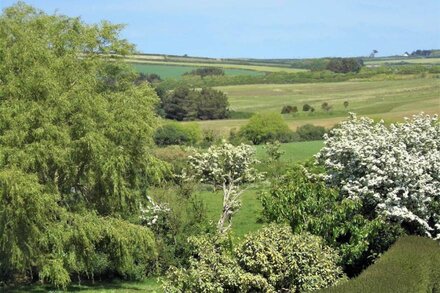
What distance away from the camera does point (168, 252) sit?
28.1m

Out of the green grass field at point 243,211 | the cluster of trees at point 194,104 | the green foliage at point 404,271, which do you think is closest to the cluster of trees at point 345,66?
the cluster of trees at point 194,104

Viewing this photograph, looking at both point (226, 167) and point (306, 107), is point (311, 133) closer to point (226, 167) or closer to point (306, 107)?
point (306, 107)

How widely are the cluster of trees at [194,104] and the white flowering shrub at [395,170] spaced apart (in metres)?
75.8

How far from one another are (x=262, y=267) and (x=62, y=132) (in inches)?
469

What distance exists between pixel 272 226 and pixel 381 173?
496 cm

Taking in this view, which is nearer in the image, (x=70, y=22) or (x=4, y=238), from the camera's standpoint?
(x=4, y=238)

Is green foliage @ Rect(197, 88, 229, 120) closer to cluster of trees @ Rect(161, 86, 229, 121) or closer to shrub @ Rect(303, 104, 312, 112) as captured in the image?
cluster of trees @ Rect(161, 86, 229, 121)

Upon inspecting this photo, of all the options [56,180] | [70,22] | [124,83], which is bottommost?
[56,180]

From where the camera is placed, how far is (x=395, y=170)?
1892 cm

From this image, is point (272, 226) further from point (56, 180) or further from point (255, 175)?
point (255, 175)

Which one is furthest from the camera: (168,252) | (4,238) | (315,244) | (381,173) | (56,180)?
(168,252)

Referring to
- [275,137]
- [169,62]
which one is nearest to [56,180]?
[275,137]

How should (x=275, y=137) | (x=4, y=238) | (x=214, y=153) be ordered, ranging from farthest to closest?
(x=275, y=137) → (x=214, y=153) → (x=4, y=238)

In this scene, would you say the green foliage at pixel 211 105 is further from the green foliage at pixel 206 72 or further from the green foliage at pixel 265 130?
the green foliage at pixel 206 72
